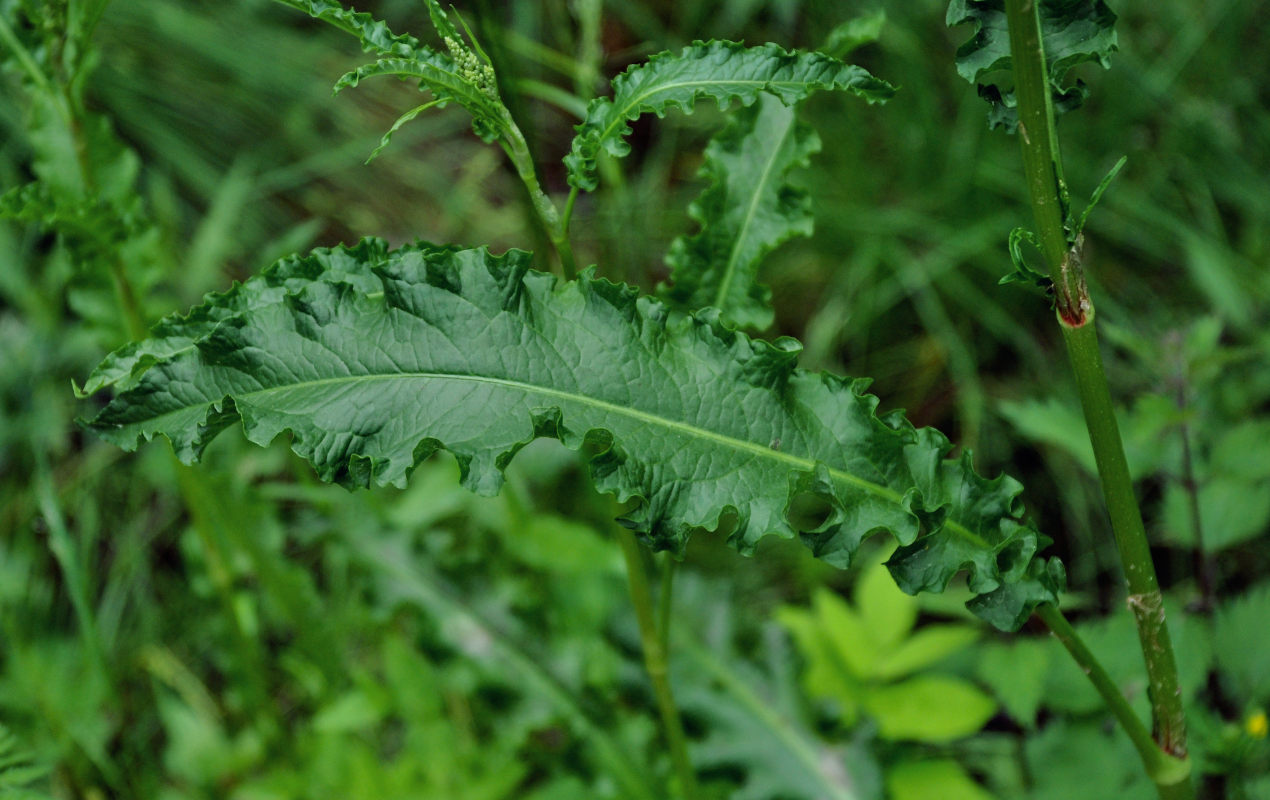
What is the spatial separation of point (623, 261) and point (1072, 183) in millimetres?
1158

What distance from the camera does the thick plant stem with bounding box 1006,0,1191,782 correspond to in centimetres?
78

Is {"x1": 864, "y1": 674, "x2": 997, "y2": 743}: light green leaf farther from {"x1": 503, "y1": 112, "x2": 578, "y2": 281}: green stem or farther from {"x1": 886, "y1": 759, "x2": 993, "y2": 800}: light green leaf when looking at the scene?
{"x1": 503, "y1": 112, "x2": 578, "y2": 281}: green stem

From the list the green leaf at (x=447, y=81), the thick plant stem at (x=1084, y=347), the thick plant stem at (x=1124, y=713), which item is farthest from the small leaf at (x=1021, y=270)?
the green leaf at (x=447, y=81)

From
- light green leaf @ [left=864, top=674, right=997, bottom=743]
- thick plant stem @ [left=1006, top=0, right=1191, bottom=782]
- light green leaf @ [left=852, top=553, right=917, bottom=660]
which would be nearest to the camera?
thick plant stem @ [left=1006, top=0, right=1191, bottom=782]

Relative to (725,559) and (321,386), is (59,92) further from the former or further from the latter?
(725,559)

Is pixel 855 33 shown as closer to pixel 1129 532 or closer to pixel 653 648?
pixel 1129 532

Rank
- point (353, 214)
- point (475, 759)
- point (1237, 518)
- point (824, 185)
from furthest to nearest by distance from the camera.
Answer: point (353, 214) < point (824, 185) < point (475, 759) < point (1237, 518)

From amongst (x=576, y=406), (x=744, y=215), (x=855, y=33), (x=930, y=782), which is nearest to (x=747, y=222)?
(x=744, y=215)

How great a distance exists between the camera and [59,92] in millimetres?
1277

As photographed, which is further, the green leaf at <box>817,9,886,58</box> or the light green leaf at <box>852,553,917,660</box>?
→ the light green leaf at <box>852,553,917,660</box>

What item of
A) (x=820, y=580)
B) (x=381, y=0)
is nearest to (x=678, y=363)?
(x=820, y=580)

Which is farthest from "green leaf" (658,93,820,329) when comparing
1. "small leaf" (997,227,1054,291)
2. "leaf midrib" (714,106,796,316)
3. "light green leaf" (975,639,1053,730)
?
"light green leaf" (975,639,1053,730)

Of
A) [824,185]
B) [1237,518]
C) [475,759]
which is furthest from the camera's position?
[824,185]

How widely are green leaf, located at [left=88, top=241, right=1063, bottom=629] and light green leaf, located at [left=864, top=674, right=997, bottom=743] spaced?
27.7 inches
